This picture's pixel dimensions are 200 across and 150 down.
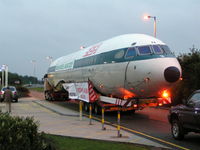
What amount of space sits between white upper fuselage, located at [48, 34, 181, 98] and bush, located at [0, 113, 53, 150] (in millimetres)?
8020

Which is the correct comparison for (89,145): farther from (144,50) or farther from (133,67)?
(144,50)

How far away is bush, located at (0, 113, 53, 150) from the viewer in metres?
5.55

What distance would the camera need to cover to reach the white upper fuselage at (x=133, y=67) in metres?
13.6

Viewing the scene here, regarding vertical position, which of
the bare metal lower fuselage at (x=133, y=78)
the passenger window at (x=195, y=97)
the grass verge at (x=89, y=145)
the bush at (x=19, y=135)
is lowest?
the grass verge at (x=89, y=145)

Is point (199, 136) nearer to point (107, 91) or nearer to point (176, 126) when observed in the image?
point (176, 126)

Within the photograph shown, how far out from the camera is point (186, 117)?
32.4ft

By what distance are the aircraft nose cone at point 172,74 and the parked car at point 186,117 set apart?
2.68m

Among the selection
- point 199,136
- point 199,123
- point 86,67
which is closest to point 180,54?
point 86,67

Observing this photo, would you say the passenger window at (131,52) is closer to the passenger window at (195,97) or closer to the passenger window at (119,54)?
the passenger window at (119,54)

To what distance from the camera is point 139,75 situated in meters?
14.1

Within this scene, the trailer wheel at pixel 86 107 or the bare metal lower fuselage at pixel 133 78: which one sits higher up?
the bare metal lower fuselage at pixel 133 78

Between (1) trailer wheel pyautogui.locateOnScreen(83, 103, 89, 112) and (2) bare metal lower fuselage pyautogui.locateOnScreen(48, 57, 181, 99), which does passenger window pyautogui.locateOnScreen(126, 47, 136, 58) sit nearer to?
(2) bare metal lower fuselage pyautogui.locateOnScreen(48, 57, 181, 99)

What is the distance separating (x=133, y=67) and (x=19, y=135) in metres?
9.27

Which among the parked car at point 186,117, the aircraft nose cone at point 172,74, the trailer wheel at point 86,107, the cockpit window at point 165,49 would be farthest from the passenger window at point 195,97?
the trailer wheel at point 86,107
